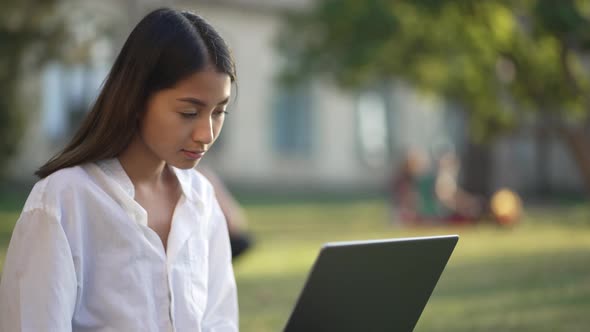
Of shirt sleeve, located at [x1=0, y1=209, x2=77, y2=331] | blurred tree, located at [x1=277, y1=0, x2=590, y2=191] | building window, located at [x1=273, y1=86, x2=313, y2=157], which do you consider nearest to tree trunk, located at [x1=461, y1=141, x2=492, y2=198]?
blurred tree, located at [x1=277, y1=0, x2=590, y2=191]

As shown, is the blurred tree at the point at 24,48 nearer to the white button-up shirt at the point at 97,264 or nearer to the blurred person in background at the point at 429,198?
the blurred person in background at the point at 429,198

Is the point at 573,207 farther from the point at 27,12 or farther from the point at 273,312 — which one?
the point at 273,312

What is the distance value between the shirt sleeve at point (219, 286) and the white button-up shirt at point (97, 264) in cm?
6

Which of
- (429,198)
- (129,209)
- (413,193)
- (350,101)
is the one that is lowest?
(429,198)

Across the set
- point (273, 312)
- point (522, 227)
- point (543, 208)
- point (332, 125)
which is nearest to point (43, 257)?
point (273, 312)

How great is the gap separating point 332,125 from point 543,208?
26.2 feet

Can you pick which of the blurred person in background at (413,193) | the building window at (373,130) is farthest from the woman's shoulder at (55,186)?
the building window at (373,130)

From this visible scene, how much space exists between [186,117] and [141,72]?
162mm

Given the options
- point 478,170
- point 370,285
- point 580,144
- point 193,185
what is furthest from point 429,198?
point 370,285

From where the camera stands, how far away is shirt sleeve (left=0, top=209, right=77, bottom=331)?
2479mm

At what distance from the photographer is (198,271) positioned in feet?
9.24

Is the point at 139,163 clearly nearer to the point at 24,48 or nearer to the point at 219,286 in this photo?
the point at 219,286

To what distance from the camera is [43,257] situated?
249 centimetres

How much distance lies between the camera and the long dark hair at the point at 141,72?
2.66 metres
